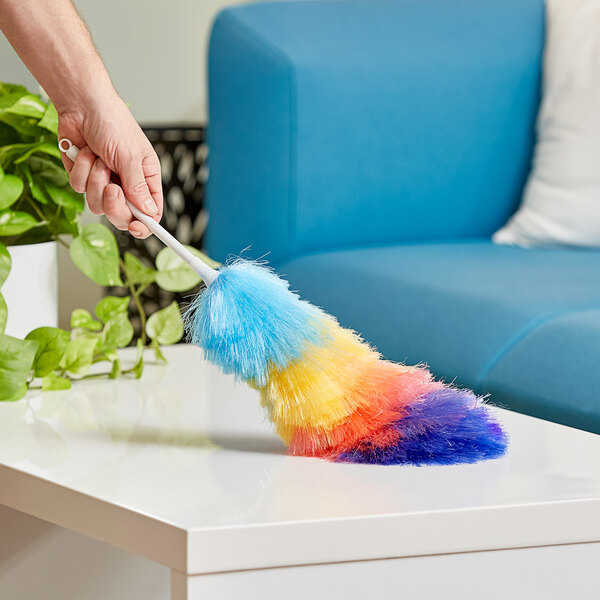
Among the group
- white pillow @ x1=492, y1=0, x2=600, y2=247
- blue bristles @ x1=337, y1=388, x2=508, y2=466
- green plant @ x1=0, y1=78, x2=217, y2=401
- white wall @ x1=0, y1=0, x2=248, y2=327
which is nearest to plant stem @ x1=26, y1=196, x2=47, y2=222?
green plant @ x1=0, y1=78, x2=217, y2=401

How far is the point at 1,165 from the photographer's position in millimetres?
879

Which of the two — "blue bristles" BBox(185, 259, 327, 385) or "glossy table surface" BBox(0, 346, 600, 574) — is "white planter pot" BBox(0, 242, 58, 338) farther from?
"blue bristles" BBox(185, 259, 327, 385)

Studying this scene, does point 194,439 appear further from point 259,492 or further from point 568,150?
point 568,150

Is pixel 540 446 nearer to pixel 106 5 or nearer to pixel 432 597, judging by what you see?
pixel 432 597

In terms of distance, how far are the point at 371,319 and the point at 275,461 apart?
20.7 inches

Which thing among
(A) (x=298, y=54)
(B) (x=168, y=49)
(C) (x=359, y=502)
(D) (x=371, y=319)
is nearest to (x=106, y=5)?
(B) (x=168, y=49)

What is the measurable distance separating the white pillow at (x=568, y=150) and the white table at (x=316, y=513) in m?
0.69

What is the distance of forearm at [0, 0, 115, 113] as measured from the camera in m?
0.74

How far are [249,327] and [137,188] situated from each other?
169 mm

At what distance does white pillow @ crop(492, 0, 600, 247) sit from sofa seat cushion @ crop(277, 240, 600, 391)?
0.05 m

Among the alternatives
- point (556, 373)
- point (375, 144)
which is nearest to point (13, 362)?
point (556, 373)

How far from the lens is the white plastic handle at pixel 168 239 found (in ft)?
2.22

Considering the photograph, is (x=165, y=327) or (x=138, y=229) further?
(x=165, y=327)

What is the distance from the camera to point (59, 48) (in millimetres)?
750
